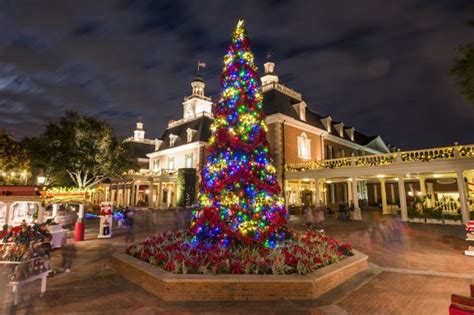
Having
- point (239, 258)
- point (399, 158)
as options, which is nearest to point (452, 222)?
point (399, 158)

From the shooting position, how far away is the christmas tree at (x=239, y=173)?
8.76 m

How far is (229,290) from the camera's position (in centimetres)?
584

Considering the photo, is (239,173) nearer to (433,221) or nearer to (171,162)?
(433,221)

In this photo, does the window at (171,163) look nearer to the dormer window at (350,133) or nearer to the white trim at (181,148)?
the white trim at (181,148)

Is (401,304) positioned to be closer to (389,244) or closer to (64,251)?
(389,244)

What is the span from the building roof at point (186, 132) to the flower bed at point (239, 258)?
2596 cm

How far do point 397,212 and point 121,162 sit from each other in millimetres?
30334

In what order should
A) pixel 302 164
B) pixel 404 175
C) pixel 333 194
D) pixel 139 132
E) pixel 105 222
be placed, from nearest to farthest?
pixel 105 222
pixel 404 175
pixel 302 164
pixel 333 194
pixel 139 132

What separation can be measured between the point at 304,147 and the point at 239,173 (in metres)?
21.5

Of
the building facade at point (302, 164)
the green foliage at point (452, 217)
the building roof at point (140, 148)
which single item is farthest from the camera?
the building roof at point (140, 148)

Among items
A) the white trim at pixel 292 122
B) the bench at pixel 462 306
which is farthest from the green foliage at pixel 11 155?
the bench at pixel 462 306

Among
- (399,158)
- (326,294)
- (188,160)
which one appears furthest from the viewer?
(188,160)

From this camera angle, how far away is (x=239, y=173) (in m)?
9.04

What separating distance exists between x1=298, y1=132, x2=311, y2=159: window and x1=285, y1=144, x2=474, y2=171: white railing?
3.67 m
